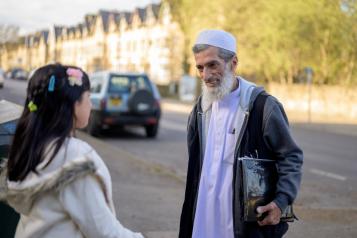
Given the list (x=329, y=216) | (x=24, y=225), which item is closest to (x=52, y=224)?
(x=24, y=225)

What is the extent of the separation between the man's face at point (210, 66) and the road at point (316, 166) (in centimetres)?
315

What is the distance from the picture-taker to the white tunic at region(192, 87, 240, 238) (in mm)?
2951

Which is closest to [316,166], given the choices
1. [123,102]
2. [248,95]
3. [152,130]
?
[152,130]

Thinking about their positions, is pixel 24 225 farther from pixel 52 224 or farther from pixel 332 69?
pixel 332 69

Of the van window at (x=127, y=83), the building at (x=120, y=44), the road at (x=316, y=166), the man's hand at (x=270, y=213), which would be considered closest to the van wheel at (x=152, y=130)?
the road at (x=316, y=166)

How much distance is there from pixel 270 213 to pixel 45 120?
50.4 inches

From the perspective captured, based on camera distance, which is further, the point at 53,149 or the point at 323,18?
the point at 323,18

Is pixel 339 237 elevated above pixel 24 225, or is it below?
below

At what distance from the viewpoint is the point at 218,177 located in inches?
118

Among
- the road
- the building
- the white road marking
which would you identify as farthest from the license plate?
the building

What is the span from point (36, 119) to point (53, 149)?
0.48ft

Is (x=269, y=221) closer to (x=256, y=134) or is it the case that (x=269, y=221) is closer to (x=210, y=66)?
(x=256, y=134)

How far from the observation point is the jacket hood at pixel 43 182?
80.7 inches

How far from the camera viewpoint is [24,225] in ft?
7.44
